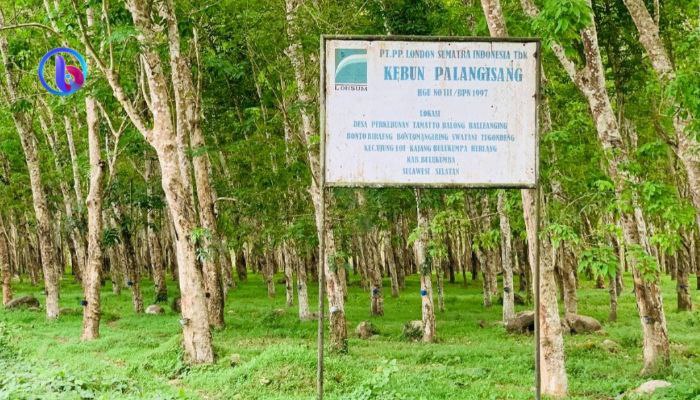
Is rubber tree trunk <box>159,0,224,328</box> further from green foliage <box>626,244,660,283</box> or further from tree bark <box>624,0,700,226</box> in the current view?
tree bark <box>624,0,700,226</box>

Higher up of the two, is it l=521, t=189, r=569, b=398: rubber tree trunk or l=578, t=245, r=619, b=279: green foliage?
l=578, t=245, r=619, b=279: green foliage

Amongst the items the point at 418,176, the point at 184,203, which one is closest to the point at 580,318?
the point at 184,203

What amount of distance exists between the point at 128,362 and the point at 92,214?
519 cm

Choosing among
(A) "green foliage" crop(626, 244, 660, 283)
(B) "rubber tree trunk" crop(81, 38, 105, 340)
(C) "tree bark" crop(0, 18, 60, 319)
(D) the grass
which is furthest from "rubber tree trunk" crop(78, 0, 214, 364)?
(C) "tree bark" crop(0, 18, 60, 319)

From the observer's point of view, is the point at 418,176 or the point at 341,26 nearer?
the point at 418,176

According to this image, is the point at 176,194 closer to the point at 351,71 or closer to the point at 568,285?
the point at 351,71

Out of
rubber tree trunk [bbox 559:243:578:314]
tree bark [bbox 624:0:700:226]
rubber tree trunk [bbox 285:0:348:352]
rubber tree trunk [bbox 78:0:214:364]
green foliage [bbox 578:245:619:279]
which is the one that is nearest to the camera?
green foliage [bbox 578:245:619:279]

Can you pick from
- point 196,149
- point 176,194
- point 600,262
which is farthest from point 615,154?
point 196,149

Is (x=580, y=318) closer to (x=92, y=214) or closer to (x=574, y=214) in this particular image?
(x=574, y=214)

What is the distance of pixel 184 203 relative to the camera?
13.8 meters

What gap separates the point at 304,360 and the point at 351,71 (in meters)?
6.40

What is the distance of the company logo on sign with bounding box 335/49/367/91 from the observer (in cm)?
735

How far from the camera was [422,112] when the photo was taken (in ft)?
24.0

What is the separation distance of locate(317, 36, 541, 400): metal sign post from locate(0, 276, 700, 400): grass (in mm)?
3171
